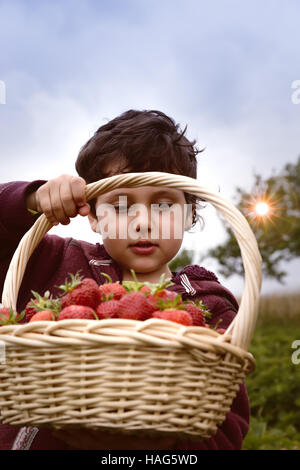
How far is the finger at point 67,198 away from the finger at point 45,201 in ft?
0.14

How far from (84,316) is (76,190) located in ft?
1.37

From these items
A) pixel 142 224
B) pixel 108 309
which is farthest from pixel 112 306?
pixel 142 224

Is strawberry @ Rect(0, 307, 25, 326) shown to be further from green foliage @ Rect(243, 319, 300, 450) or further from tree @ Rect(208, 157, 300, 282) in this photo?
tree @ Rect(208, 157, 300, 282)

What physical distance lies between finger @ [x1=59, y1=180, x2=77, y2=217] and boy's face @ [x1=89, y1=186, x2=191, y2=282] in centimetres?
25

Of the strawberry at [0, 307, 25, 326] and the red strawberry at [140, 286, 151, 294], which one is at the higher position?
the red strawberry at [140, 286, 151, 294]

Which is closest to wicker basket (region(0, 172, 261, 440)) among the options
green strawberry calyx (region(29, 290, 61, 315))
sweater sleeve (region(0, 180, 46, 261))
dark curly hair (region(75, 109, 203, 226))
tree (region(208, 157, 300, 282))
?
green strawberry calyx (region(29, 290, 61, 315))

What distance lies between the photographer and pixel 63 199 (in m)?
1.41

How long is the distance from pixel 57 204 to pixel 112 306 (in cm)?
40

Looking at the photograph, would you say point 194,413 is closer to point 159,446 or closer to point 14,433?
point 159,446

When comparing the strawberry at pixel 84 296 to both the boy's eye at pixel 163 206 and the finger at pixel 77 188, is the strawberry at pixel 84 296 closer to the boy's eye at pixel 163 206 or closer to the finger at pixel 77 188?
the finger at pixel 77 188

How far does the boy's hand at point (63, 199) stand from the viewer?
4.62 feet

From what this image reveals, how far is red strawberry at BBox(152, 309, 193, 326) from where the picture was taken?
1092 millimetres

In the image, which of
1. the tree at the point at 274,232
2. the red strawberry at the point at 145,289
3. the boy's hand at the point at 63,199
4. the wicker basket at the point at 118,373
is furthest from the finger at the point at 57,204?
the tree at the point at 274,232
